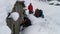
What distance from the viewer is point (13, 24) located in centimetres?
227

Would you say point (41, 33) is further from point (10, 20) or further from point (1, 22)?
point (1, 22)

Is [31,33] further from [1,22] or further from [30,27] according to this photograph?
[1,22]

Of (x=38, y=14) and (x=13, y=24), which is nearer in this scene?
(x=13, y=24)

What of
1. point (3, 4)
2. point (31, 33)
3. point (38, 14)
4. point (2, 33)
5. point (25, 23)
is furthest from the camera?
point (38, 14)

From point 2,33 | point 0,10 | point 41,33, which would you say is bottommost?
point 41,33

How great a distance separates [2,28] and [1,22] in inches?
1.6

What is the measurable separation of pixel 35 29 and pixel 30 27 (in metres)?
0.12

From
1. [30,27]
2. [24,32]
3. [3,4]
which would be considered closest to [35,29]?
[30,27]

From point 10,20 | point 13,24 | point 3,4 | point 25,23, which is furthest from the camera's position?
point 25,23

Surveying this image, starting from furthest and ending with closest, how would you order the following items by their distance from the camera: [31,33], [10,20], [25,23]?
[25,23] < [31,33] < [10,20]

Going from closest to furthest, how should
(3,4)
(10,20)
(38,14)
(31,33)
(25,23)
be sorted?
(3,4), (10,20), (31,33), (25,23), (38,14)

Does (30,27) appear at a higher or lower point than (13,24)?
lower

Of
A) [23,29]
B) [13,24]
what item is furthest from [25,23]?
[13,24]

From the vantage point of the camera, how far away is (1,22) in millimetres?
747
